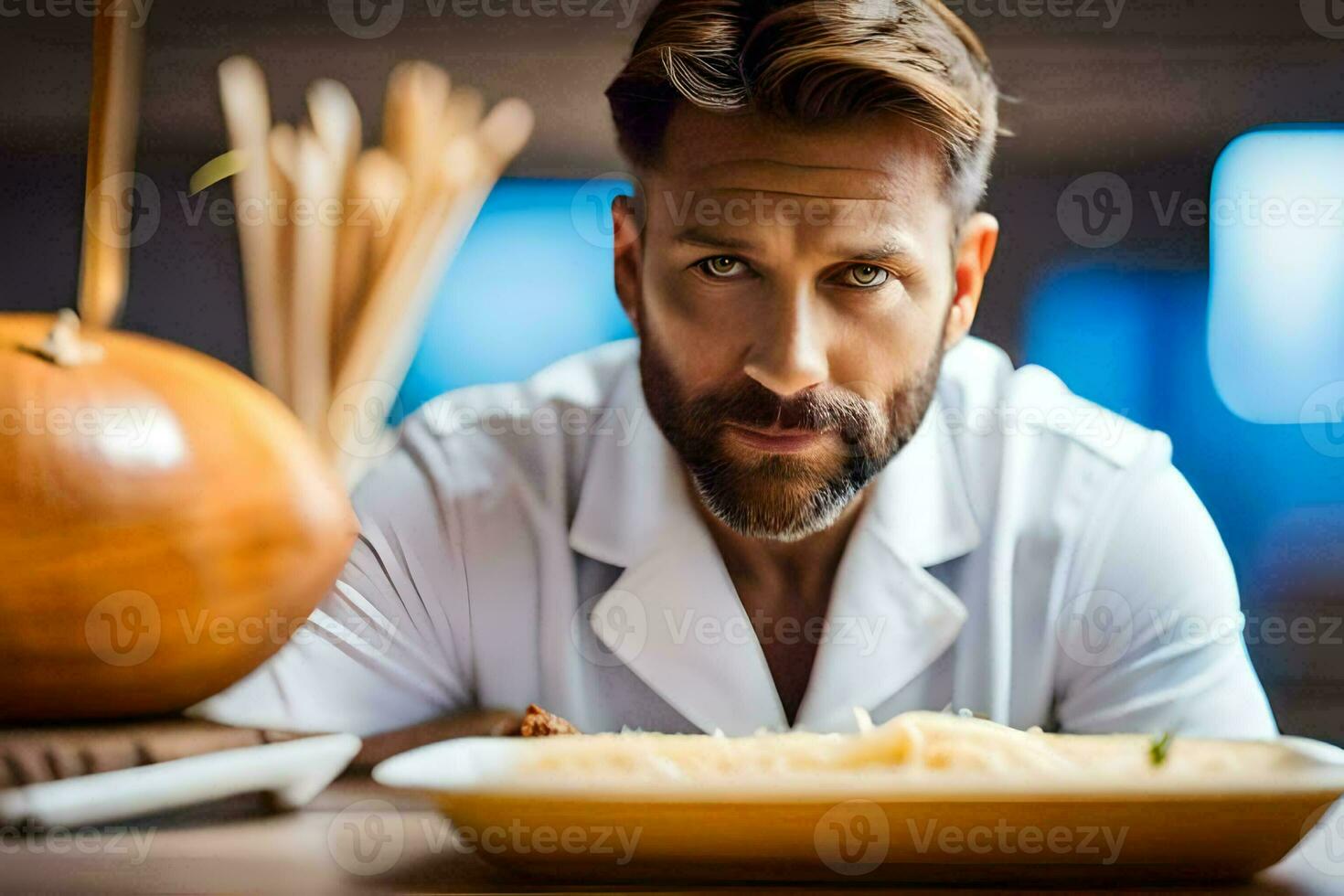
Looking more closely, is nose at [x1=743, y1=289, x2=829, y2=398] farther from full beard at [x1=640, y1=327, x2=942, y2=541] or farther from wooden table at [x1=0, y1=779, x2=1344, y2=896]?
wooden table at [x1=0, y1=779, x2=1344, y2=896]

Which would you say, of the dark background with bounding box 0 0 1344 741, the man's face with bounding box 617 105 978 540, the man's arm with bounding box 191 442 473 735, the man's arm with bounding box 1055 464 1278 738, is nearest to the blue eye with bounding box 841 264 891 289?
the man's face with bounding box 617 105 978 540

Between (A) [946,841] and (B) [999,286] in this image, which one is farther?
(B) [999,286]

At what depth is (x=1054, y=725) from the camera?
3.39 ft

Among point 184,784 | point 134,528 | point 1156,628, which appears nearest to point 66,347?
point 134,528

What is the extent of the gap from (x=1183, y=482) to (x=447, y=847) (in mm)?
652

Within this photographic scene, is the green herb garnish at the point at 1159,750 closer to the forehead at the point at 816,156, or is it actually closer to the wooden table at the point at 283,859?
the wooden table at the point at 283,859

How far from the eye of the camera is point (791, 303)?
966mm

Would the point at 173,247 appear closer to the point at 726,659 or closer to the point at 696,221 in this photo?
the point at 696,221

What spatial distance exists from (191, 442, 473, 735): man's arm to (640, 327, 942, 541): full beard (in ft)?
0.69

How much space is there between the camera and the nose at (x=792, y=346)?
96cm

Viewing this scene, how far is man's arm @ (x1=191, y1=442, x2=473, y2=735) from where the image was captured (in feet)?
3.42

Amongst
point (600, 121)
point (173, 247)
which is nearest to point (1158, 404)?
point (600, 121)

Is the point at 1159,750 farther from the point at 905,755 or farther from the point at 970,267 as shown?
the point at 970,267

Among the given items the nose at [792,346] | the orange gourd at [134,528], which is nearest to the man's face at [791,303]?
the nose at [792,346]
